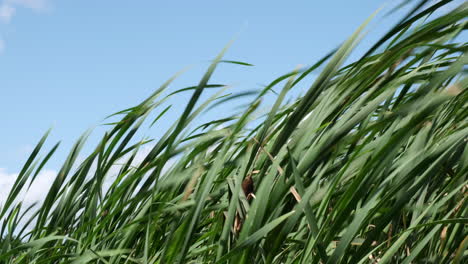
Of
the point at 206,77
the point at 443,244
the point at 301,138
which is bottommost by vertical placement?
the point at 443,244

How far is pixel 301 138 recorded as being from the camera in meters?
0.94

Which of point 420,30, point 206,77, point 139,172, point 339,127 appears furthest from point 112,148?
point 420,30

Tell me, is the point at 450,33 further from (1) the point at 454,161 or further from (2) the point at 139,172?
(2) the point at 139,172

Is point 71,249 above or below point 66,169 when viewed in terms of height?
below

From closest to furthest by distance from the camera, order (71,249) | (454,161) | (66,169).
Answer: (454,161), (66,169), (71,249)

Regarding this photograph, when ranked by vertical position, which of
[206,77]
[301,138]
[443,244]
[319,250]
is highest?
[206,77]

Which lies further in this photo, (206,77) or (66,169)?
(66,169)

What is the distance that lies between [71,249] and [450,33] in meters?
0.95

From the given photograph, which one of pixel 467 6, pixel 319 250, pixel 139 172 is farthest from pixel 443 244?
pixel 139 172

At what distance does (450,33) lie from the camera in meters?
0.91

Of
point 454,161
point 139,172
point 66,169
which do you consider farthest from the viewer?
point 66,169

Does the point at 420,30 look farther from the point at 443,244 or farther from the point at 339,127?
the point at 443,244

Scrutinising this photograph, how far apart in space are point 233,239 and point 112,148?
355 millimetres

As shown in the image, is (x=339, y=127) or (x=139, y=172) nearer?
(x=339, y=127)
